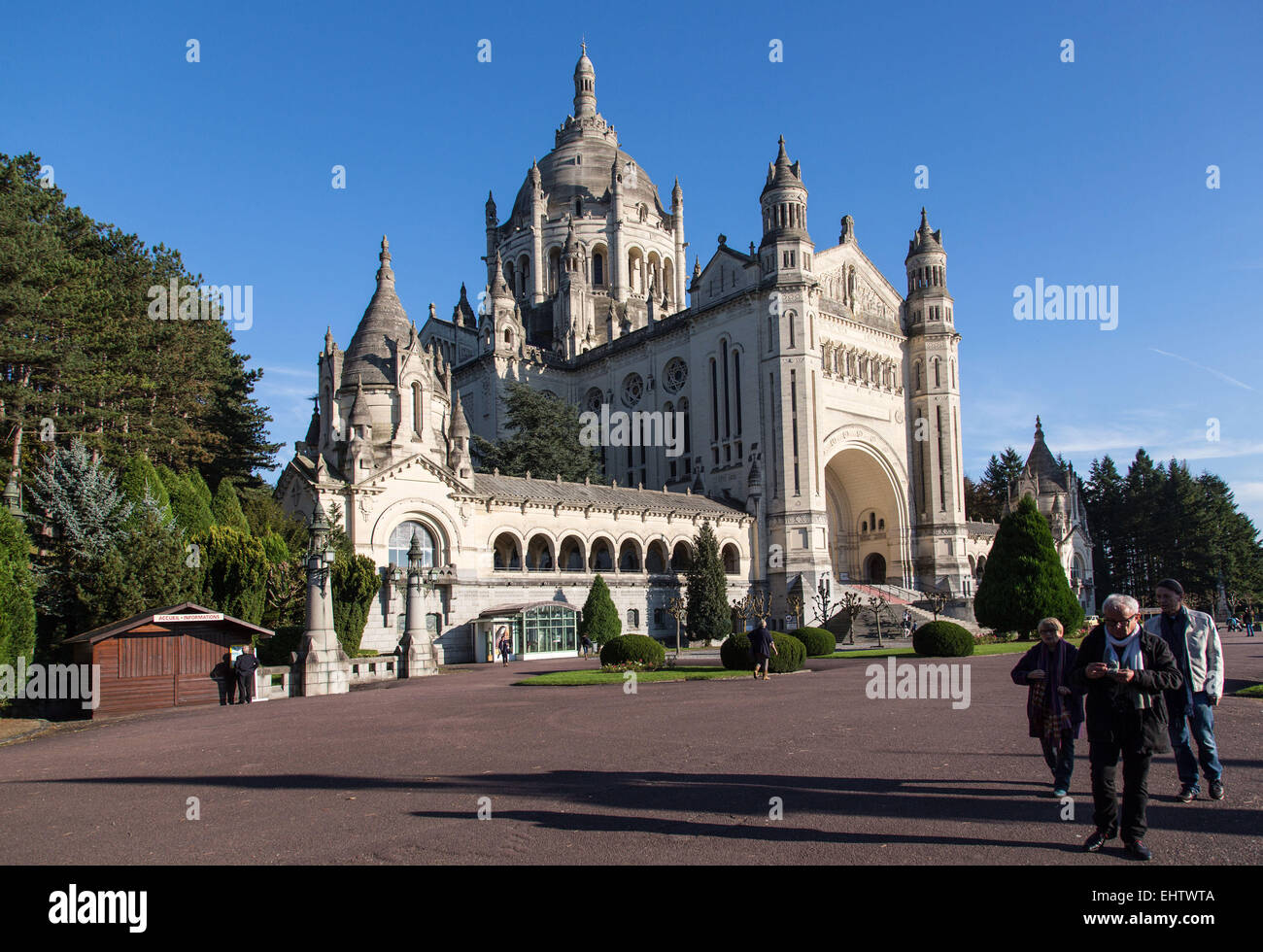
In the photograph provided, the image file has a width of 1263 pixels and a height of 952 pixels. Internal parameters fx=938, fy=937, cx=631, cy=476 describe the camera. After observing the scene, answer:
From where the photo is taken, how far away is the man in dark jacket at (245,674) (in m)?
23.6

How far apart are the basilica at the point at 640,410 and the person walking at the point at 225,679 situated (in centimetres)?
1156

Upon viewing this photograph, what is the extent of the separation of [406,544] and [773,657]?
68.8 feet

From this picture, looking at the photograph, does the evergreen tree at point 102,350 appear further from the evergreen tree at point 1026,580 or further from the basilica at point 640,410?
the evergreen tree at point 1026,580

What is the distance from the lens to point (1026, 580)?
1430 inches

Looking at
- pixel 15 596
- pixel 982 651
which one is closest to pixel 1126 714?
pixel 15 596

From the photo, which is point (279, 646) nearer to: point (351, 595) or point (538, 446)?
point (351, 595)

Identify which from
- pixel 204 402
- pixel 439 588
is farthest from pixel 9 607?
pixel 204 402

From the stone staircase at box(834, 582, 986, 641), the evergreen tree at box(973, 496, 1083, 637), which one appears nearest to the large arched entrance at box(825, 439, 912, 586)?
the stone staircase at box(834, 582, 986, 641)

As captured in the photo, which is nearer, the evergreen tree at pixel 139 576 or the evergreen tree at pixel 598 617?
the evergreen tree at pixel 139 576

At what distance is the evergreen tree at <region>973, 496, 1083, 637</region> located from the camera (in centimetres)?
3594

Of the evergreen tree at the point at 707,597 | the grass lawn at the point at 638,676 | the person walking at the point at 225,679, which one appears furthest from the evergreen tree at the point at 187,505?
the evergreen tree at the point at 707,597

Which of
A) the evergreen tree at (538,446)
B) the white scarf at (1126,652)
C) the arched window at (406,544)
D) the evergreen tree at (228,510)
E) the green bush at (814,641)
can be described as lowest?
the green bush at (814,641)

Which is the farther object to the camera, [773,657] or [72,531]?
[72,531]
